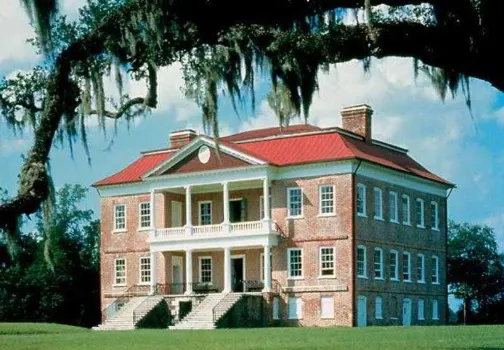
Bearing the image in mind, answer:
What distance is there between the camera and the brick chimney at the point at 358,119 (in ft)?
156

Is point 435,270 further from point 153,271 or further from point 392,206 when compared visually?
point 153,271

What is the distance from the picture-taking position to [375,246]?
45406mm

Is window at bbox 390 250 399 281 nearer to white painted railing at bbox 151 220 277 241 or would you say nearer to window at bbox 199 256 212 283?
white painted railing at bbox 151 220 277 241

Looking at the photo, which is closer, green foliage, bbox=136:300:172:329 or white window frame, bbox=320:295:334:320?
white window frame, bbox=320:295:334:320

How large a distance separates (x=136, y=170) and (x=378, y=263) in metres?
12.8

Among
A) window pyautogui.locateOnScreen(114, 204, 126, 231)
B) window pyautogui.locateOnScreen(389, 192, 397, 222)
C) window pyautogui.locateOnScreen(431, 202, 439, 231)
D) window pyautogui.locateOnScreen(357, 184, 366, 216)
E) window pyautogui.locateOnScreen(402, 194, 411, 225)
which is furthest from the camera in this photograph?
window pyautogui.locateOnScreen(114, 204, 126, 231)

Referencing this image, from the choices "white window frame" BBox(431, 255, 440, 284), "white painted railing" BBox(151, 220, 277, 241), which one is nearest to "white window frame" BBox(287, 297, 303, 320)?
"white painted railing" BBox(151, 220, 277, 241)

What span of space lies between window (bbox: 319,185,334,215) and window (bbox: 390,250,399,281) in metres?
4.48

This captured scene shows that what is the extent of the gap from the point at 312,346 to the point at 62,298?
39635 mm

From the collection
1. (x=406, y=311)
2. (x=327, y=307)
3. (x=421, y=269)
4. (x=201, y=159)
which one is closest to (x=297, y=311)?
(x=327, y=307)

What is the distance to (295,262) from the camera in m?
44.8

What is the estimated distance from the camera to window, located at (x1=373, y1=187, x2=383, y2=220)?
45.5 m

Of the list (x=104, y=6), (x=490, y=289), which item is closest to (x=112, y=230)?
(x=490, y=289)

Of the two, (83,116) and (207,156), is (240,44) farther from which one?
(207,156)
